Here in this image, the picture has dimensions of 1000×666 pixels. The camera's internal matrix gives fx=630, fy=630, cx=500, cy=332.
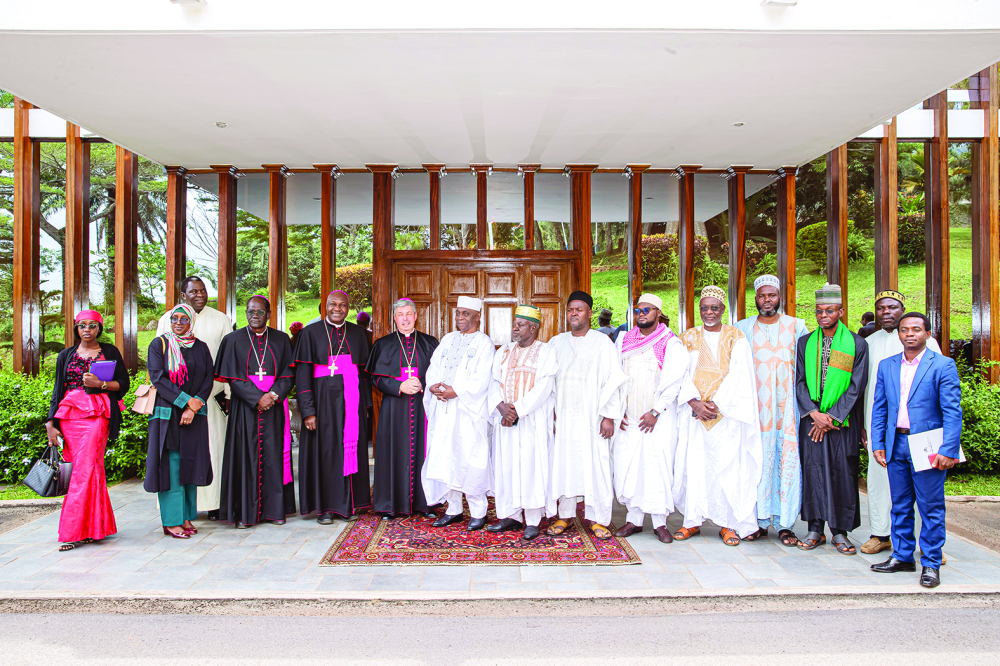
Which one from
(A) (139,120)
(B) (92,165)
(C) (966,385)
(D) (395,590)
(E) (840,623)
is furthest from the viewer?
(B) (92,165)

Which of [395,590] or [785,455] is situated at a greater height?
[785,455]

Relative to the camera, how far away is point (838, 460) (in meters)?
4.60

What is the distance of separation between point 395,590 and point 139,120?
15.6ft

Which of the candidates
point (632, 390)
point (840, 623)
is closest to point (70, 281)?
point (632, 390)

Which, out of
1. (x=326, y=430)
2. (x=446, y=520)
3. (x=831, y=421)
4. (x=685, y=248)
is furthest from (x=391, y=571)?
(x=685, y=248)

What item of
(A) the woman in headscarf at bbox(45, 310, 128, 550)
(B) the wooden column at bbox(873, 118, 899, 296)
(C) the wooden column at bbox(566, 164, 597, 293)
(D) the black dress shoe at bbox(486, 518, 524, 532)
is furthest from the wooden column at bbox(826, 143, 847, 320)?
(A) the woman in headscarf at bbox(45, 310, 128, 550)

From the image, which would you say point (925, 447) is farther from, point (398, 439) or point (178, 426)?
point (178, 426)

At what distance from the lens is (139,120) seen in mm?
5703

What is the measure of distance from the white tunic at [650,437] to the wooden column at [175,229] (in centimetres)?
537

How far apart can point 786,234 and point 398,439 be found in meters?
5.09

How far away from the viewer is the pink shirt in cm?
405

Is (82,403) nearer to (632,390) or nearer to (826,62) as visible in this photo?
(632,390)

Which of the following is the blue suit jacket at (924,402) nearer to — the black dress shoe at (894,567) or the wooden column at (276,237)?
the black dress shoe at (894,567)

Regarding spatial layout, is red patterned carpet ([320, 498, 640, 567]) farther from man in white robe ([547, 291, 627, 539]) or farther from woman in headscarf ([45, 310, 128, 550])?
woman in headscarf ([45, 310, 128, 550])
